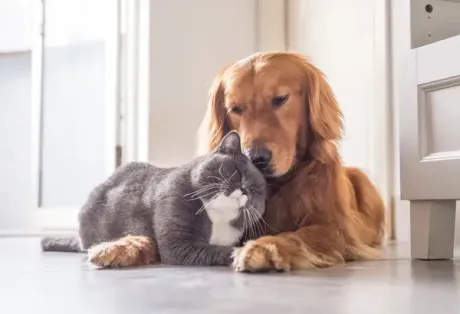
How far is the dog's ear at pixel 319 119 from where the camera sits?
116 centimetres

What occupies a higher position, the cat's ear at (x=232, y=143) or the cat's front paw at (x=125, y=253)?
the cat's ear at (x=232, y=143)

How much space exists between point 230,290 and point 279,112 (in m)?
0.41

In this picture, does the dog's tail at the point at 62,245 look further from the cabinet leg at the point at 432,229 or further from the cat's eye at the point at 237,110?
the cabinet leg at the point at 432,229

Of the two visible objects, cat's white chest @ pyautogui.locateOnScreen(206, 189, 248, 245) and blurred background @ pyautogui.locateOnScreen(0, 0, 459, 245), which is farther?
blurred background @ pyautogui.locateOnScreen(0, 0, 459, 245)

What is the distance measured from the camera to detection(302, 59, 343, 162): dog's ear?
1161mm

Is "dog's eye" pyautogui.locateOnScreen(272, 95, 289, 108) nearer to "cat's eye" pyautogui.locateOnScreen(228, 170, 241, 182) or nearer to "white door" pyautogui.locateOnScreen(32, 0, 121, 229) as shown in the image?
"cat's eye" pyautogui.locateOnScreen(228, 170, 241, 182)

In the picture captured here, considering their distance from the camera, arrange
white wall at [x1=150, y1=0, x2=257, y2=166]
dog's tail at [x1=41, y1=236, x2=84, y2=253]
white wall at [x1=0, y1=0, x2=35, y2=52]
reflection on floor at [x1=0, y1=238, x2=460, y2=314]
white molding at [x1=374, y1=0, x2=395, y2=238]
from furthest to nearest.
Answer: white wall at [x1=0, y1=0, x2=35, y2=52]
white wall at [x1=150, y1=0, x2=257, y2=166]
white molding at [x1=374, y1=0, x2=395, y2=238]
dog's tail at [x1=41, y1=236, x2=84, y2=253]
reflection on floor at [x1=0, y1=238, x2=460, y2=314]

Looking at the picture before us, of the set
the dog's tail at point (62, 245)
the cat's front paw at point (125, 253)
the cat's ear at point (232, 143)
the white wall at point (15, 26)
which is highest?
the white wall at point (15, 26)

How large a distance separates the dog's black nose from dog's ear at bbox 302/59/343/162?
110 mm

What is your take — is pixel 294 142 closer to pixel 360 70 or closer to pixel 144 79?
pixel 360 70

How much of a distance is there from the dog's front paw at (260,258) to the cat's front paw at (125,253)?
0.18 meters

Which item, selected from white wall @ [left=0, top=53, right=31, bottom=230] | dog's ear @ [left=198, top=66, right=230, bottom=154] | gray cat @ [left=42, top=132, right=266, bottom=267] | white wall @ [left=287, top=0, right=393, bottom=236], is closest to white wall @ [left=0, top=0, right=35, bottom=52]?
white wall @ [left=0, top=53, right=31, bottom=230]

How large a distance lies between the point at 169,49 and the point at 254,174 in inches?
44.8

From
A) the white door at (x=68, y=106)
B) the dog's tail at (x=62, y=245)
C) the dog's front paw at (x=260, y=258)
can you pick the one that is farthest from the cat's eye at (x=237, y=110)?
the white door at (x=68, y=106)
